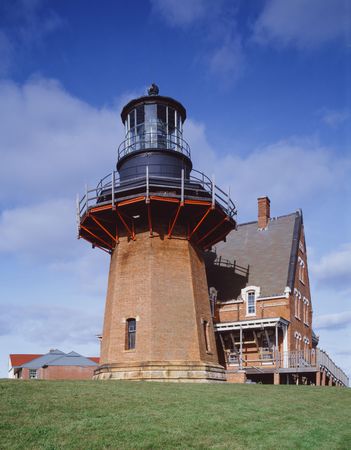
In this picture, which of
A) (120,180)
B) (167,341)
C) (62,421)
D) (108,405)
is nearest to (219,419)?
(108,405)

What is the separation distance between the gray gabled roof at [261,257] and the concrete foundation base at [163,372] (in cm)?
985

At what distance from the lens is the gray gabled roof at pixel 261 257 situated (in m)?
32.4

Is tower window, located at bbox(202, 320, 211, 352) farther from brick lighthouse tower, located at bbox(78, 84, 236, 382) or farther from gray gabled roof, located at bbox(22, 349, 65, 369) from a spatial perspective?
gray gabled roof, located at bbox(22, 349, 65, 369)

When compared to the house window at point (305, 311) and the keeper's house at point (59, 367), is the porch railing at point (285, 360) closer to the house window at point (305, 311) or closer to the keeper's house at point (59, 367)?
the house window at point (305, 311)

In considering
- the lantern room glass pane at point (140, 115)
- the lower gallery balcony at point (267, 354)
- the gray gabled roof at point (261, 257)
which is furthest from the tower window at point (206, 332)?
the lantern room glass pane at point (140, 115)

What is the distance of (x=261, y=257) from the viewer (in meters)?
34.4

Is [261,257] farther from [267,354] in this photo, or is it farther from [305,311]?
[267,354]

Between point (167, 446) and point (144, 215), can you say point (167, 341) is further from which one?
point (167, 446)

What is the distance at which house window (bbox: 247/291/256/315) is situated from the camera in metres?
31.6

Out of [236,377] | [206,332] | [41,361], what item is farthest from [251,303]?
[41,361]

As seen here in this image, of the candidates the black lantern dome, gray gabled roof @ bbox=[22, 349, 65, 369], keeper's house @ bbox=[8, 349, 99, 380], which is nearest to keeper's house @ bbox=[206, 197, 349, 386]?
the black lantern dome

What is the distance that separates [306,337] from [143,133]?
18.0m

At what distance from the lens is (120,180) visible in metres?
25.7

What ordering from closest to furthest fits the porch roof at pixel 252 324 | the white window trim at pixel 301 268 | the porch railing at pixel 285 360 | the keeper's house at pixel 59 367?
the porch railing at pixel 285 360 < the porch roof at pixel 252 324 < the white window trim at pixel 301 268 < the keeper's house at pixel 59 367
